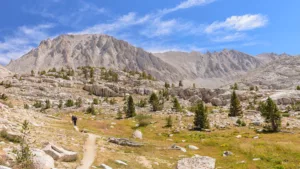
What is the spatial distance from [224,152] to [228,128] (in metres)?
26.2

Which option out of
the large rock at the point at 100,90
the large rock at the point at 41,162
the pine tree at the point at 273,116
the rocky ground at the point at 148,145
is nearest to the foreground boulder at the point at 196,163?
the rocky ground at the point at 148,145

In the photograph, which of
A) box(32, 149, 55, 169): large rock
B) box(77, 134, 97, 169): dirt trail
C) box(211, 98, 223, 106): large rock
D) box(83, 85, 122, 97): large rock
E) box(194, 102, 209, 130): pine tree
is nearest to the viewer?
box(32, 149, 55, 169): large rock

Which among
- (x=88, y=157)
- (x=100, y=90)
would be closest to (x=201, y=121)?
(x=88, y=157)

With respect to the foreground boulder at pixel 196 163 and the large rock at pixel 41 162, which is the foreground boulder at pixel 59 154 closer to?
the large rock at pixel 41 162

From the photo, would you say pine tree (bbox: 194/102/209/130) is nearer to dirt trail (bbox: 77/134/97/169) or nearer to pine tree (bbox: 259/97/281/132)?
pine tree (bbox: 259/97/281/132)

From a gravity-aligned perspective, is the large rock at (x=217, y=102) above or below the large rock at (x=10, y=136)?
below

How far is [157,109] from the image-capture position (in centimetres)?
10444

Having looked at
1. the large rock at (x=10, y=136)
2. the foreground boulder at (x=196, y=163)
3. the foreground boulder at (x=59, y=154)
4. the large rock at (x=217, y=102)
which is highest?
the large rock at (x=10, y=136)

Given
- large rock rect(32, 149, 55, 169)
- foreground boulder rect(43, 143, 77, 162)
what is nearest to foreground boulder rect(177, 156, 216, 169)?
foreground boulder rect(43, 143, 77, 162)

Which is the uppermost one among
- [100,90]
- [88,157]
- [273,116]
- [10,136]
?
[100,90]

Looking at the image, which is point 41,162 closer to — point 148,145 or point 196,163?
point 196,163

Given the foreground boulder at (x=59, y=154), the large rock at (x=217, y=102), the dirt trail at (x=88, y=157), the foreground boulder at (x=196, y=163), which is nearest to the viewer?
the foreground boulder at (x=59, y=154)

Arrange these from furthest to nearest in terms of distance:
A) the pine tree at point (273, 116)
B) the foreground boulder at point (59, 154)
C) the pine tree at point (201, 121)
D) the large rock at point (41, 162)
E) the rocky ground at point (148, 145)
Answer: the pine tree at point (201, 121) → the pine tree at point (273, 116) → the rocky ground at point (148, 145) → the foreground boulder at point (59, 154) → the large rock at point (41, 162)

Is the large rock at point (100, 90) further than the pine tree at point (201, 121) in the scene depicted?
Yes
